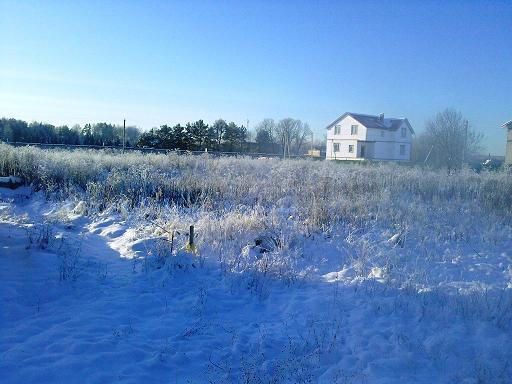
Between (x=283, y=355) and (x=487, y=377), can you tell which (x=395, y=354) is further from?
(x=283, y=355)

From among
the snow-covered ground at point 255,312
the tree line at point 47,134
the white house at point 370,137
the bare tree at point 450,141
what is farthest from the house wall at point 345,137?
the snow-covered ground at point 255,312

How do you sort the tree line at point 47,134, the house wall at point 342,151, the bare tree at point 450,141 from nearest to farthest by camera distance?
the bare tree at point 450,141 < the house wall at point 342,151 < the tree line at point 47,134

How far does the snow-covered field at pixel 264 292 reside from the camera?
12.6 ft

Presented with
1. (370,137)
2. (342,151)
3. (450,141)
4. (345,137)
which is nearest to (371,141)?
(370,137)

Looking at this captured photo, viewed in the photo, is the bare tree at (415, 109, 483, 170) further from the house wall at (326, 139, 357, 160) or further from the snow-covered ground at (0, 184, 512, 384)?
the snow-covered ground at (0, 184, 512, 384)

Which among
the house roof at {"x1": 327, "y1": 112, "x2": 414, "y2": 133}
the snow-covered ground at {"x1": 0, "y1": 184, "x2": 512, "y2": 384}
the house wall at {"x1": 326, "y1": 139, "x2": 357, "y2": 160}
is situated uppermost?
the house roof at {"x1": 327, "y1": 112, "x2": 414, "y2": 133}

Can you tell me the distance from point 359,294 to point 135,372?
3120mm

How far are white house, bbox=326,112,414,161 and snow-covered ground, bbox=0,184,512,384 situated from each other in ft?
126

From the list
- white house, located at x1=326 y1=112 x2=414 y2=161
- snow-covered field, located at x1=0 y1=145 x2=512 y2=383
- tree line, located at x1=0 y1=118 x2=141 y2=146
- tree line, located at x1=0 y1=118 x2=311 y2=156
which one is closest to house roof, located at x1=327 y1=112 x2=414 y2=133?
white house, located at x1=326 y1=112 x2=414 y2=161

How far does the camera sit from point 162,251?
6.71m

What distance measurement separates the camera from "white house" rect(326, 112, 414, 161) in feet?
147

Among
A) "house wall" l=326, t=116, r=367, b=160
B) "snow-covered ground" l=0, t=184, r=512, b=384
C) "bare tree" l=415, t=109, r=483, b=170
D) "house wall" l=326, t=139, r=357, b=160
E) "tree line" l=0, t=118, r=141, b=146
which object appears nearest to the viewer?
"snow-covered ground" l=0, t=184, r=512, b=384

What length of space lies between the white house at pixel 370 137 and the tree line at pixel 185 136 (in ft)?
21.1

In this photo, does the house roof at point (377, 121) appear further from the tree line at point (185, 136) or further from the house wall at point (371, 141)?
the tree line at point (185, 136)
